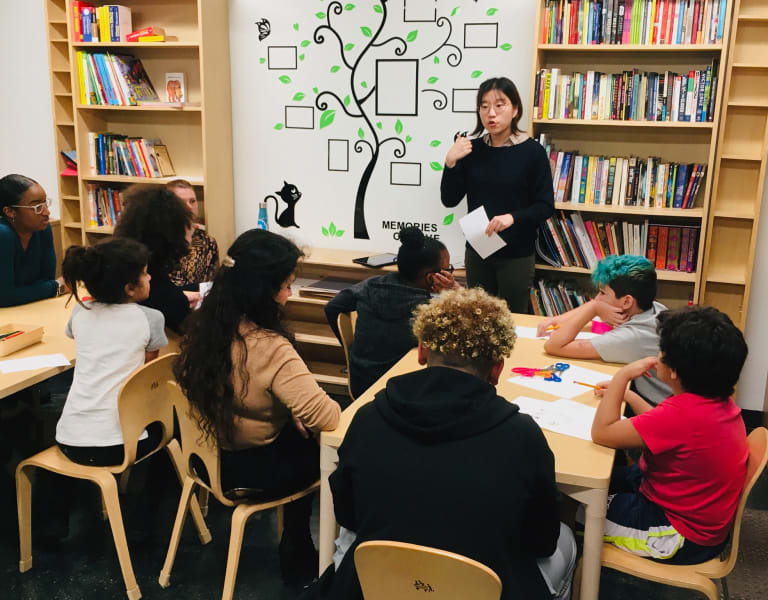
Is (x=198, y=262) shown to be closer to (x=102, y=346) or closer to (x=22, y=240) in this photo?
(x=22, y=240)

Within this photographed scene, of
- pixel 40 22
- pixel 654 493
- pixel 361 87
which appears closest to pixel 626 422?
pixel 654 493

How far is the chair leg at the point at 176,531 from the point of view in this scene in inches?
93.1

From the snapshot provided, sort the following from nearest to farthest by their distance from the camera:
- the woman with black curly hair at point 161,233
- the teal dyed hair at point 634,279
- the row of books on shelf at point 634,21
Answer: the teal dyed hair at point 634,279 → the woman with black curly hair at point 161,233 → the row of books on shelf at point 634,21

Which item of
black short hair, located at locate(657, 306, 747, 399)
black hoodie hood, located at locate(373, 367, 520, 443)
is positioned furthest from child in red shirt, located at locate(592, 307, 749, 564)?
black hoodie hood, located at locate(373, 367, 520, 443)

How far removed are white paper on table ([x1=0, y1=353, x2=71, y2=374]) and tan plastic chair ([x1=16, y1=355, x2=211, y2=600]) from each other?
282 mm

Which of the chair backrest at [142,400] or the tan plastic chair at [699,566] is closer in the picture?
the tan plastic chair at [699,566]

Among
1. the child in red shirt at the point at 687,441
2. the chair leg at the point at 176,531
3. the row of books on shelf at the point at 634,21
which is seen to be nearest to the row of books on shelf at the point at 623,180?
the row of books on shelf at the point at 634,21

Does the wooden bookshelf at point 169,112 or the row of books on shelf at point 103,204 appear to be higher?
the wooden bookshelf at point 169,112

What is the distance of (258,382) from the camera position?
2.04 metres

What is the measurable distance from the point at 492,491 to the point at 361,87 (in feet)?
10.9

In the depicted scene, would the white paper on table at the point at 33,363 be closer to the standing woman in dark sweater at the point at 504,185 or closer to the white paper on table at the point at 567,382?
the white paper on table at the point at 567,382

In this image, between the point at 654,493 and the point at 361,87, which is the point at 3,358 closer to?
the point at 654,493

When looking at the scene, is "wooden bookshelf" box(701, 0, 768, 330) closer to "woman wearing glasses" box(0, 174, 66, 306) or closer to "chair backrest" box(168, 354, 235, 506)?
"chair backrest" box(168, 354, 235, 506)

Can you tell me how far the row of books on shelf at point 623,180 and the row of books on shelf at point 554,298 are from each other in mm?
461
